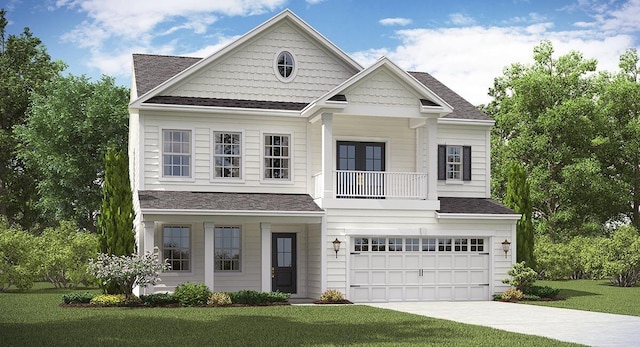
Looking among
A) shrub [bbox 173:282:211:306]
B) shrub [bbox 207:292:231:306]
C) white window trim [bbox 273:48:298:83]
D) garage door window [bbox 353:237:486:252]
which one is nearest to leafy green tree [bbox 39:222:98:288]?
shrub [bbox 173:282:211:306]

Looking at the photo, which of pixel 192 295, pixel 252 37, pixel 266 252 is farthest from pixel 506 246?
pixel 252 37

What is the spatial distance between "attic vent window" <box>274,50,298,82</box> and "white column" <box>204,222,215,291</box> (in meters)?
6.06

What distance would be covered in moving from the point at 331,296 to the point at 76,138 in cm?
2103

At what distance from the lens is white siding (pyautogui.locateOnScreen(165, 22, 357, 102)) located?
27.2 meters

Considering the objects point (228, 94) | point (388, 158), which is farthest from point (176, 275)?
point (388, 158)

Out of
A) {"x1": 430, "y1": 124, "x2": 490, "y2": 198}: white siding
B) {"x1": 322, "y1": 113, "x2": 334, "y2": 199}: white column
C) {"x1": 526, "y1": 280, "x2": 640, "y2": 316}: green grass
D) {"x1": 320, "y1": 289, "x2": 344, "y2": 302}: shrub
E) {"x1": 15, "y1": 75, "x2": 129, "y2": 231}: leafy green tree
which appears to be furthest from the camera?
{"x1": 15, "y1": 75, "x2": 129, "y2": 231}: leafy green tree

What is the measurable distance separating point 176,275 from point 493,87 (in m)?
30.5

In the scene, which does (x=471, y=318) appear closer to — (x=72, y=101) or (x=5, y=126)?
(x=72, y=101)

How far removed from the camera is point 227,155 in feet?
88.1

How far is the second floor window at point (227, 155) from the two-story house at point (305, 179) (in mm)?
46

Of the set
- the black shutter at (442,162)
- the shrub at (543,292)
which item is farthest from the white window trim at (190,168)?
the shrub at (543,292)

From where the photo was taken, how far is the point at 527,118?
45781mm

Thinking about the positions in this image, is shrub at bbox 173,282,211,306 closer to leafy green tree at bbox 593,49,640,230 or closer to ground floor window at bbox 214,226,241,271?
ground floor window at bbox 214,226,241,271

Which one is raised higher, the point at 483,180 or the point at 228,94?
the point at 228,94
